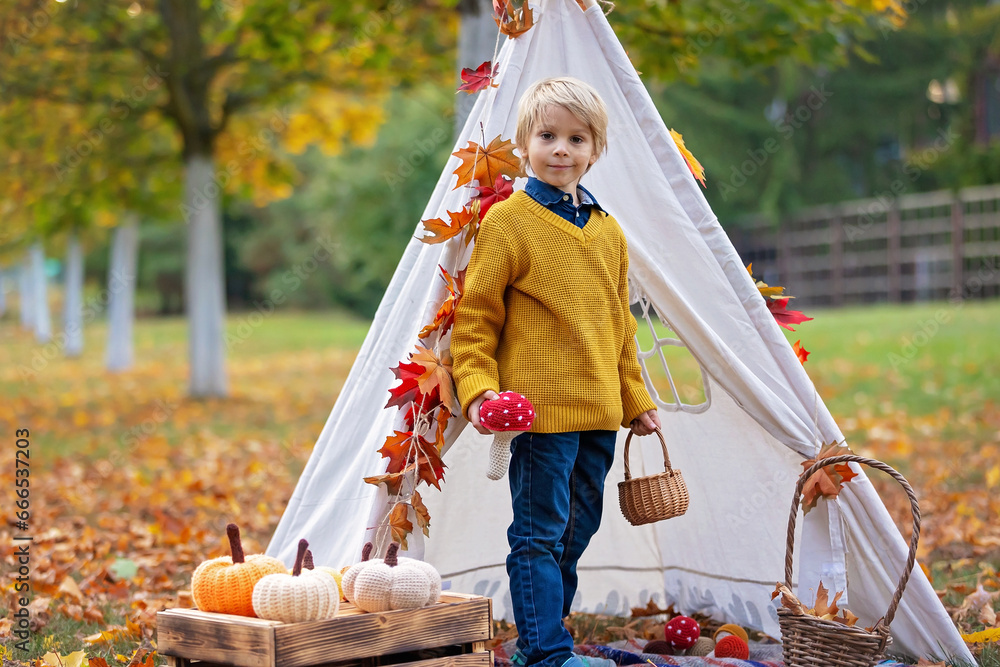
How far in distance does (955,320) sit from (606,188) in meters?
12.1

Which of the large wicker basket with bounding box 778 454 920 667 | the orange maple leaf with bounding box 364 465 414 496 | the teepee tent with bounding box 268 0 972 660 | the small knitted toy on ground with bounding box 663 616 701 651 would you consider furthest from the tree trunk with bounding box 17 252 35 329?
the large wicker basket with bounding box 778 454 920 667

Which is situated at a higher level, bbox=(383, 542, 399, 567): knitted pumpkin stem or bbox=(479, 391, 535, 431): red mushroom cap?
bbox=(479, 391, 535, 431): red mushroom cap

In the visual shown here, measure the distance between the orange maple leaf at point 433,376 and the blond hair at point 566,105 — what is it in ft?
2.34

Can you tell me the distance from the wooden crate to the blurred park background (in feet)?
4.49

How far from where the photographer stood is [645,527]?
4246 millimetres

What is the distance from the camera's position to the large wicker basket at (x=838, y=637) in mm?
2812

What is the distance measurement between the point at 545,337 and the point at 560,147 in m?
0.56

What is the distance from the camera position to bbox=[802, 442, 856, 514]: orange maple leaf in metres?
3.15

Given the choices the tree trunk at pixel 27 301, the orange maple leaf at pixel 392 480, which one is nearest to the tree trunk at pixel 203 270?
the orange maple leaf at pixel 392 480

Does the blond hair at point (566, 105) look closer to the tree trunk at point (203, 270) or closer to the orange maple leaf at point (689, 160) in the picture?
the orange maple leaf at point (689, 160)

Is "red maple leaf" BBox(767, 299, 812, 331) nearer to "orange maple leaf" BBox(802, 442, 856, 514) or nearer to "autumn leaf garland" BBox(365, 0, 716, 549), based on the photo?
"orange maple leaf" BBox(802, 442, 856, 514)

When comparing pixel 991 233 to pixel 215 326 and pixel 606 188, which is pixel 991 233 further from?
pixel 606 188

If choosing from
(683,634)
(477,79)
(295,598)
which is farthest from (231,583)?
(477,79)

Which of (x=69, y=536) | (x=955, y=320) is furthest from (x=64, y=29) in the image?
(x=955, y=320)
